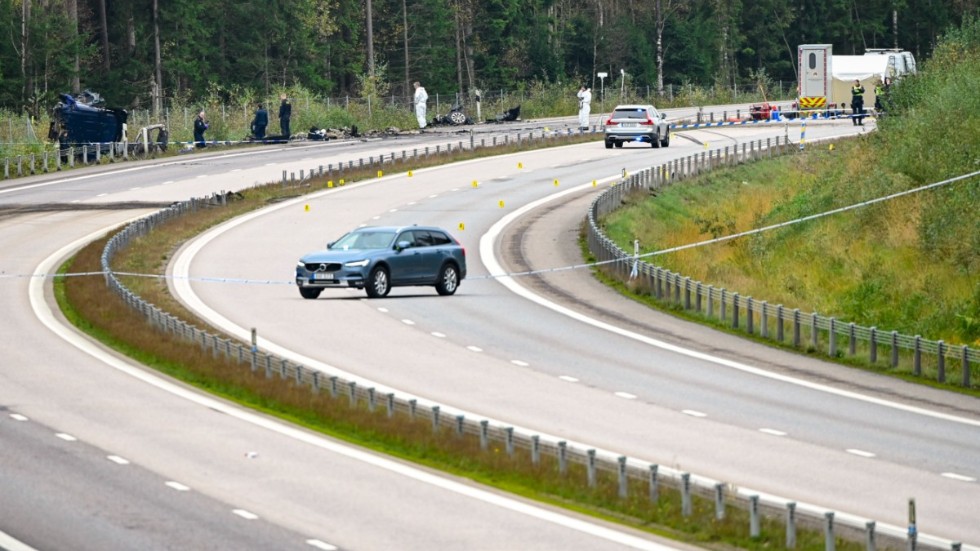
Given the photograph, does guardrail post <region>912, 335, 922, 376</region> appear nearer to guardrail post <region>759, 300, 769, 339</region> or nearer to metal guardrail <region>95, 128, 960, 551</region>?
guardrail post <region>759, 300, 769, 339</region>

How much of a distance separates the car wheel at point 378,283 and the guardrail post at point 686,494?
16912 millimetres

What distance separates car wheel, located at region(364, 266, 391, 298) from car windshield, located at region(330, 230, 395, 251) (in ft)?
1.57

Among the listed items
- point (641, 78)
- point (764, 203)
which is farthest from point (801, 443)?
point (641, 78)

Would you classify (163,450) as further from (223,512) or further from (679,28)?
(679,28)

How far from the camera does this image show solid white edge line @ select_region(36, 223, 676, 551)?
57.7 feet

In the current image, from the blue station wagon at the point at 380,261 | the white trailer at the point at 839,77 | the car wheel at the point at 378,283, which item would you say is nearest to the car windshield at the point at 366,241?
the blue station wagon at the point at 380,261

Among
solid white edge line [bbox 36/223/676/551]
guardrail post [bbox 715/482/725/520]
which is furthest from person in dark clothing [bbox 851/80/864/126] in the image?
guardrail post [bbox 715/482/725/520]

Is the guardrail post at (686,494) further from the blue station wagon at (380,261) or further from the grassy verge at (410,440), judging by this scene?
the blue station wagon at (380,261)

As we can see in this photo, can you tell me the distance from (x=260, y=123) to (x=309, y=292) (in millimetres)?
40016

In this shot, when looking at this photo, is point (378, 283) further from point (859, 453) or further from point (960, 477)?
point (960, 477)

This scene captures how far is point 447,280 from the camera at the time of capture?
3575 centimetres

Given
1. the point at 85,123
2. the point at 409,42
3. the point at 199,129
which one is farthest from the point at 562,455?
the point at 409,42

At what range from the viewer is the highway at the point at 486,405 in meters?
18.3

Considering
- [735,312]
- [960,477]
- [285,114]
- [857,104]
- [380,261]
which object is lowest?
[960,477]
